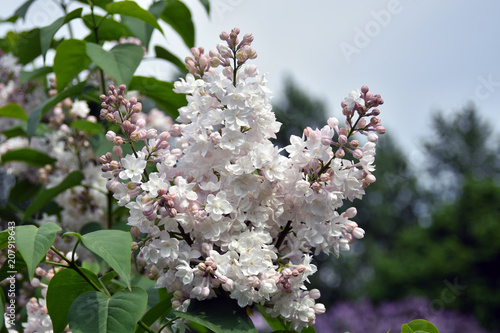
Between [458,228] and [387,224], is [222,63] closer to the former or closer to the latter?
[458,228]

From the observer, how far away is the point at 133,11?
123cm

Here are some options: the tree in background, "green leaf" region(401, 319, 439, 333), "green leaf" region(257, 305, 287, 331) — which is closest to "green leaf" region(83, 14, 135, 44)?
"green leaf" region(257, 305, 287, 331)

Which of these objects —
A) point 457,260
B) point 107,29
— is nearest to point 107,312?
point 107,29

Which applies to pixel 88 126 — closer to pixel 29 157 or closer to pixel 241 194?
pixel 29 157

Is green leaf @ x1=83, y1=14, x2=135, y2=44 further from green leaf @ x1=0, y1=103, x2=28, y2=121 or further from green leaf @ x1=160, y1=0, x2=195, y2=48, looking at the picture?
green leaf @ x1=0, y1=103, x2=28, y2=121

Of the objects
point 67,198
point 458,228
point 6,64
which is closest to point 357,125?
point 67,198

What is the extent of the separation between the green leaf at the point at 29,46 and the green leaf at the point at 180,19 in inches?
14.3

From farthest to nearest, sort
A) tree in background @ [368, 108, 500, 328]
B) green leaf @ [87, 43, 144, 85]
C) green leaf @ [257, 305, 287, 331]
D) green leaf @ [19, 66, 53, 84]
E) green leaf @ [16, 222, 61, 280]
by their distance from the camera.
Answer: tree in background @ [368, 108, 500, 328]
green leaf @ [19, 66, 53, 84]
green leaf @ [87, 43, 144, 85]
green leaf @ [257, 305, 287, 331]
green leaf @ [16, 222, 61, 280]

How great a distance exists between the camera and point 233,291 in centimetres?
77

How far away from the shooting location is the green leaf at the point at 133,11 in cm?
121

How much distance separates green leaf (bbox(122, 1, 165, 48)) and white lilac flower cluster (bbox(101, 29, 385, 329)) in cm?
57

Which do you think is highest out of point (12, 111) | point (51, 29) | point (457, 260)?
point (51, 29)

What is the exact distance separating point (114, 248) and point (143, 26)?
0.83 meters

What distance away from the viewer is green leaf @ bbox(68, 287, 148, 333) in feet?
2.40
